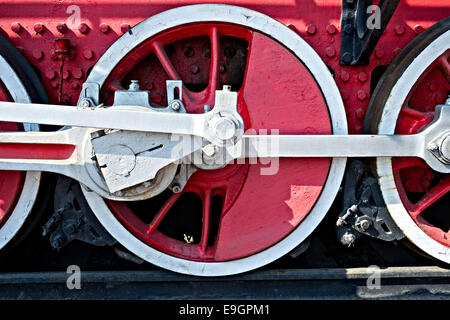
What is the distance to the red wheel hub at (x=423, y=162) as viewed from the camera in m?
1.30

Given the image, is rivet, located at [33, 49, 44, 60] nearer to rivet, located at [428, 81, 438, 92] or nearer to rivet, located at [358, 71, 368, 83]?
rivet, located at [358, 71, 368, 83]

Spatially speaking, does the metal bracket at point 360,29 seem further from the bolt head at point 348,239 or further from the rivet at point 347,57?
the bolt head at point 348,239

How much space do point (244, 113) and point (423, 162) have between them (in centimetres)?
57

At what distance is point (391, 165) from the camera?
129 centimetres

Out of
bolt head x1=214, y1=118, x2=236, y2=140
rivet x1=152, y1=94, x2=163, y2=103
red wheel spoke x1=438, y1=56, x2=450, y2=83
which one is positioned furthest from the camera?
rivet x1=152, y1=94, x2=163, y2=103

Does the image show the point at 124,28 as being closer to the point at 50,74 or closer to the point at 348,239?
the point at 50,74

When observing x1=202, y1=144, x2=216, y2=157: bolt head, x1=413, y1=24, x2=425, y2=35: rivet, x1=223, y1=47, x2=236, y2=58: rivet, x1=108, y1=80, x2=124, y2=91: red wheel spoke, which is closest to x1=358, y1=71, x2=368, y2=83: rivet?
x1=413, y1=24, x2=425, y2=35: rivet

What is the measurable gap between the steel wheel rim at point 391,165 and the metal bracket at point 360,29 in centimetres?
14

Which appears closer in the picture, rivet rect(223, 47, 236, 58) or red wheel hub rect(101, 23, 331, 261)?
red wheel hub rect(101, 23, 331, 261)

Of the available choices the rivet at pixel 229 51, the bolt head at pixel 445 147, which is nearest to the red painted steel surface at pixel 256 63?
the rivet at pixel 229 51

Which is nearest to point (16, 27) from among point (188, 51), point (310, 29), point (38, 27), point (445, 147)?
point (38, 27)

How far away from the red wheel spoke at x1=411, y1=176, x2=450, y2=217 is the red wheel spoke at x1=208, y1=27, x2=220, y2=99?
73 cm

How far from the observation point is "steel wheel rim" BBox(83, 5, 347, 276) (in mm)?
1245
